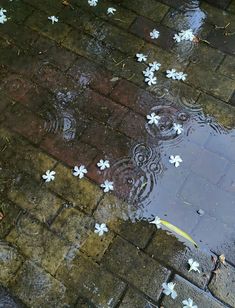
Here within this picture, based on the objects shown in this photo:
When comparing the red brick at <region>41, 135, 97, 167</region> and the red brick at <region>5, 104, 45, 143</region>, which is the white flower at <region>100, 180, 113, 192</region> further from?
the red brick at <region>5, 104, 45, 143</region>

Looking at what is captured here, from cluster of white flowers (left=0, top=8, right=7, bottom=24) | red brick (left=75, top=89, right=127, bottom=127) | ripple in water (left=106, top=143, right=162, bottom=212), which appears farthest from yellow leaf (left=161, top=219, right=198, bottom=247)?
cluster of white flowers (left=0, top=8, right=7, bottom=24)

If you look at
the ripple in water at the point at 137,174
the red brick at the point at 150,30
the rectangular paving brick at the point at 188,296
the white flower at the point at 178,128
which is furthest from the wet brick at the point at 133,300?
the red brick at the point at 150,30

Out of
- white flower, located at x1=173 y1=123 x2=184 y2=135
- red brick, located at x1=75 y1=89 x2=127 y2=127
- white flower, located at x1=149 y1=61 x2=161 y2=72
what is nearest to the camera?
white flower, located at x1=173 y1=123 x2=184 y2=135

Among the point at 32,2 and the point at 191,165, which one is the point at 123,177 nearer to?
the point at 191,165

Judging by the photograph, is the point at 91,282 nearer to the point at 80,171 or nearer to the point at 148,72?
the point at 80,171

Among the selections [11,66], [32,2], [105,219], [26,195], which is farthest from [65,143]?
[32,2]

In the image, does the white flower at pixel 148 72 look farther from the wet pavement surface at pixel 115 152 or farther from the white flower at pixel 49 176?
the white flower at pixel 49 176
